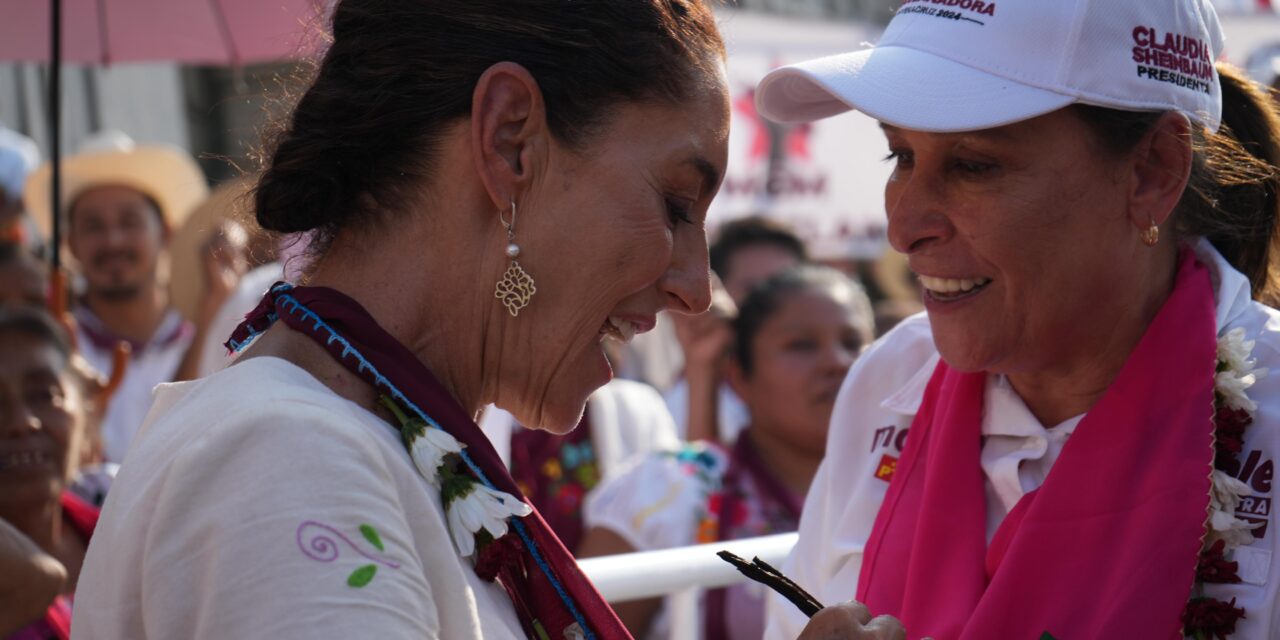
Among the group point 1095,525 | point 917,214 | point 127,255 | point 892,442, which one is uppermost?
point 917,214

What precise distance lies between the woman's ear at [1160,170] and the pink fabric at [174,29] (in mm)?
3004

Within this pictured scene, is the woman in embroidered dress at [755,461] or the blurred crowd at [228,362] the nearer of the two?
the blurred crowd at [228,362]

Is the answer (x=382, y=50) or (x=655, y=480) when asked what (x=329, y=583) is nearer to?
(x=382, y=50)

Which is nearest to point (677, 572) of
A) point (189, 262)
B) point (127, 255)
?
point (127, 255)

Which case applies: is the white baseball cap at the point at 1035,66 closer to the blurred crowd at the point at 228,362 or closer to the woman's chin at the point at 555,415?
the woman's chin at the point at 555,415

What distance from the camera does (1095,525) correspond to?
2.12 m

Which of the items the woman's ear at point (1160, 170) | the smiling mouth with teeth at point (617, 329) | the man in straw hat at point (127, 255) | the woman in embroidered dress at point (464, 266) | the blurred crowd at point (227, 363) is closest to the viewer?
the woman in embroidered dress at point (464, 266)

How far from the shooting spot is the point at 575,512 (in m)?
5.33

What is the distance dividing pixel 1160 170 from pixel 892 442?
69 centimetres

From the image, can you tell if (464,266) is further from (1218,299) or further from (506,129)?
(1218,299)

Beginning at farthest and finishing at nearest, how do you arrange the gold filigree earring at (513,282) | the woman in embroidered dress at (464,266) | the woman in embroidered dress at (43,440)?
the woman in embroidered dress at (43,440), the gold filigree earring at (513,282), the woman in embroidered dress at (464,266)

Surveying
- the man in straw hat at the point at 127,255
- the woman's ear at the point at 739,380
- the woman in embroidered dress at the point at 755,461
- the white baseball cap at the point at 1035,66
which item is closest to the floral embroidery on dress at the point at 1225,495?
the white baseball cap at the point at 1035,66

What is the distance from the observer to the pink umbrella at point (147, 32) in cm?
439

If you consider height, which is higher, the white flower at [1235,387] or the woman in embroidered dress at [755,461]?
the white flower at [1235,387]
